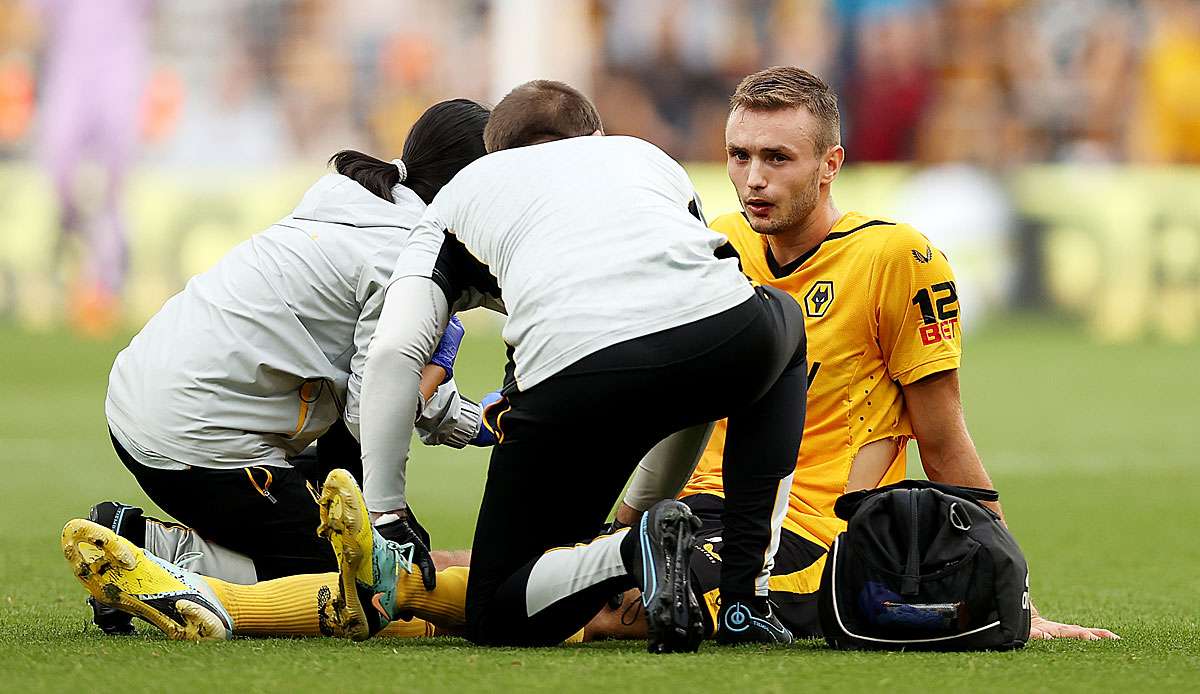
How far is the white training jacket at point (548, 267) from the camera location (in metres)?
3.70

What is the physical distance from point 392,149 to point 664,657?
14.8 meters

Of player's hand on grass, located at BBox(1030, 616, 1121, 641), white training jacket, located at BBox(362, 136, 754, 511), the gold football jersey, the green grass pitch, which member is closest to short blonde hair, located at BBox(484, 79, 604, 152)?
white training jacket, located at BBox(362, 136, 754, 511)

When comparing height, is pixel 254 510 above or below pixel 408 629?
above

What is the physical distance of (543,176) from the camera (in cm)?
385

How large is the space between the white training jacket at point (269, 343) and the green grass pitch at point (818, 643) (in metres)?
0.50

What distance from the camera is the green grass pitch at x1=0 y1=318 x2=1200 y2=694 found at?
3455mm

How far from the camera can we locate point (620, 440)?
378 cm

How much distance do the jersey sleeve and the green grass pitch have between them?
0.77m

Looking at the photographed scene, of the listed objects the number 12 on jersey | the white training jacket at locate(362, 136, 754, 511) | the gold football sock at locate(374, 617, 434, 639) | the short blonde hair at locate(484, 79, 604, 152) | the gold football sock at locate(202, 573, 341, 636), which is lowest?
the gold football sock at locate(374, 617, 434, 639)

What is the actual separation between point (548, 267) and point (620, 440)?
39 centimetres

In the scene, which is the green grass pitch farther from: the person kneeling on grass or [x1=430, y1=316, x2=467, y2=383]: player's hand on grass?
[x1=430, y1=316, x2=467, y2=383]: player's hand on grass

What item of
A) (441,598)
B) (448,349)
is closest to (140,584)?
(441,598)

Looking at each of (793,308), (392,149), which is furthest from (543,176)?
(392,149)

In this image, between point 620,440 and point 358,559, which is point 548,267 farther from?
point 358,559
